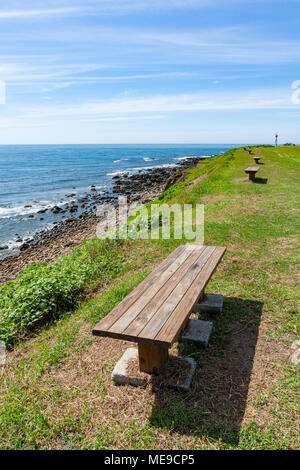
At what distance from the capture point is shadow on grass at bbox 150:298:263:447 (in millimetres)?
2689

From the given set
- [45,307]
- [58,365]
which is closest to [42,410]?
[58,365]

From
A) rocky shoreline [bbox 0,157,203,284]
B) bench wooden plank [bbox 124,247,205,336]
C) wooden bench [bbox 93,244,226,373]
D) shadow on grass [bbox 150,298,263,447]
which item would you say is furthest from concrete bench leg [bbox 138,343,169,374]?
rocky shoreline [bbox 0,157,203,284]

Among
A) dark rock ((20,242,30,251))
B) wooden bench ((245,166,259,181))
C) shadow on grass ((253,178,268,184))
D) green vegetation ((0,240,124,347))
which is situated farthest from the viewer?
dark rock ((20,242,30,251))

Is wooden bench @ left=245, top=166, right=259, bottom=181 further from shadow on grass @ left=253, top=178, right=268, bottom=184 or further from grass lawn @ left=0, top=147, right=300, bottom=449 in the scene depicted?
grass lawn @ left=0, top=147, right=300, bottom=449

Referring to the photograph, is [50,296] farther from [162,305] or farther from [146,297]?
[162,305]

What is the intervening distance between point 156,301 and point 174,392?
918 millimetres

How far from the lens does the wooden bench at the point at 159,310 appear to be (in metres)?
2.62

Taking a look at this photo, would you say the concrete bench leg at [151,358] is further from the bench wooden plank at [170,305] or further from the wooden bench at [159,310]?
the bench wooden plank at [170,305]

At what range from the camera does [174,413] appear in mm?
2820

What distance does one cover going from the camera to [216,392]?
3.04 meters

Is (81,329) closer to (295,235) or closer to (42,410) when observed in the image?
(42,410)

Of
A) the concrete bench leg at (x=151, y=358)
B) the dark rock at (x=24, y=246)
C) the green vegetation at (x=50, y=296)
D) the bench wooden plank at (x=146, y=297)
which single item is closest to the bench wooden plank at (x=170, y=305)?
→ the bench wooden plank at (x=146, y=297)

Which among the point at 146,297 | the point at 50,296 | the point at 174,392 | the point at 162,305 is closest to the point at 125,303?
the point at 146,297

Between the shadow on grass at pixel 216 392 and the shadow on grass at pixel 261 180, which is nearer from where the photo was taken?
the shadow on grass at pixel 216 392
